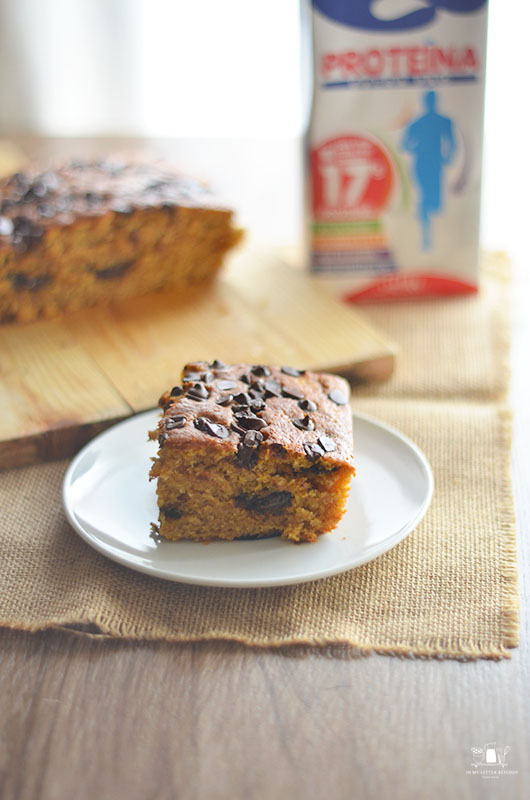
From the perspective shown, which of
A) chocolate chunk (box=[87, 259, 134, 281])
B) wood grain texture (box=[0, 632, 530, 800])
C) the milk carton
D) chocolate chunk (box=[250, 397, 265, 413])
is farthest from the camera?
chocolate chunk (box=[87, 259, 134, 281])

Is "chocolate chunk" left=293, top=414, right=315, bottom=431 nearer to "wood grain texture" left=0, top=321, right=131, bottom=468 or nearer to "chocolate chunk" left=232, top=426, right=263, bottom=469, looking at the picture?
"chocolate chunk" left=232, top=426, right=263, bottom=469

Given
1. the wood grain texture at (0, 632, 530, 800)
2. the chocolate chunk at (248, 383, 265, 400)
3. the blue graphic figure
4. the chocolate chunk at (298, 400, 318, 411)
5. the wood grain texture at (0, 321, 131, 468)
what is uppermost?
the blue graphic figure

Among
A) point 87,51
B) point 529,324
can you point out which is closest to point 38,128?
point 87,51

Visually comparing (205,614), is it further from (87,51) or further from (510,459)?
(87,51)

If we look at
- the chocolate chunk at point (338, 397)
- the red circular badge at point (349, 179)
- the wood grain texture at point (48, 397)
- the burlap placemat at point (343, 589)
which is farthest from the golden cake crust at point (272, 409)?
the red circular badge at point (349, 179)

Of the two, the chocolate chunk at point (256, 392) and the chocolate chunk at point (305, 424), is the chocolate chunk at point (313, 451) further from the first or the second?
the chocolate chunk at point (256, 392)

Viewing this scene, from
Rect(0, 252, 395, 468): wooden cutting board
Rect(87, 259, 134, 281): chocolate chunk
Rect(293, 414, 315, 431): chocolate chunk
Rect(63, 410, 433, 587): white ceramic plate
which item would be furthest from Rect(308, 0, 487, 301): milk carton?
Rect(293, 414, 315, 431): chocolate chunk
